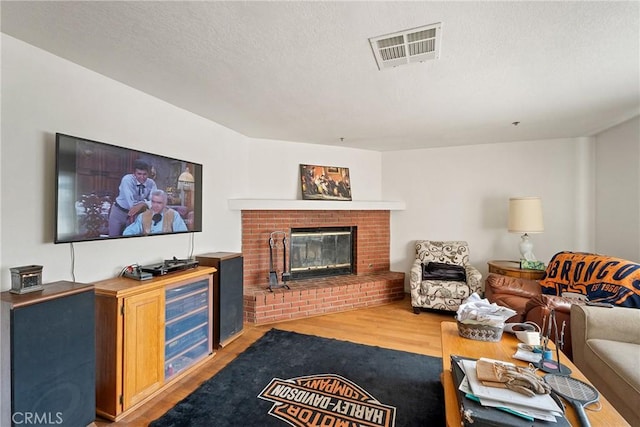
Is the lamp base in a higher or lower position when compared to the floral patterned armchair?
higher

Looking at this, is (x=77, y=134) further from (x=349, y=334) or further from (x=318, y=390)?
(x=349, y=334)

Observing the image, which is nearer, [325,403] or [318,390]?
[325,403]

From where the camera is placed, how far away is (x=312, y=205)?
3.80 m

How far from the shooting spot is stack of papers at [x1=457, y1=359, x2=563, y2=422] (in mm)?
1018

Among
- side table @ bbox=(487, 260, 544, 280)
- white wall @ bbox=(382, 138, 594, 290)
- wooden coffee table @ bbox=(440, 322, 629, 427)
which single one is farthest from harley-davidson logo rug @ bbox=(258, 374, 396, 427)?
white wall @ bbox=(382, 138, 594, 290)

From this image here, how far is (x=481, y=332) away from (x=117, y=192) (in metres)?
2.58

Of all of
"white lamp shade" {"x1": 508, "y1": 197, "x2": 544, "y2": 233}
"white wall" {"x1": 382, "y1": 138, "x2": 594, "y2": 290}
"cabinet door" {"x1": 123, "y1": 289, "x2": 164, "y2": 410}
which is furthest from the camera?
"white wall" {"x1": 382, "y1": 138, "x2": 594, "y2": 290}

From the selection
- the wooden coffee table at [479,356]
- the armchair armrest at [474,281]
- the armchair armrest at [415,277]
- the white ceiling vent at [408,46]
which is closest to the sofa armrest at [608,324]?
the wooden coffee table at [479,356]

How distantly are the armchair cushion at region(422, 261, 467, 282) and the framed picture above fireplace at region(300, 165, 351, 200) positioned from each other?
4.96ft

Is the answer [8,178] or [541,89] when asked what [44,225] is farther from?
[541,89]

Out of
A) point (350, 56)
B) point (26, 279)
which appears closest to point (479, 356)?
point (350, 56)

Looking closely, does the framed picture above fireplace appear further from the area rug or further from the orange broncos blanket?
the orange broncos blanket

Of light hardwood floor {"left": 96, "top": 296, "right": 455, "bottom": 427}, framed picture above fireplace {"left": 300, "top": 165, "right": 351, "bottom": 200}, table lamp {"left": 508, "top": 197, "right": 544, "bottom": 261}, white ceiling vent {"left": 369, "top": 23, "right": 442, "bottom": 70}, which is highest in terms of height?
white ceiling vent {"left": 369, "top": 23, "right": 442, "bottom": 70}

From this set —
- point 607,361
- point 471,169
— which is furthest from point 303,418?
point 471,169
